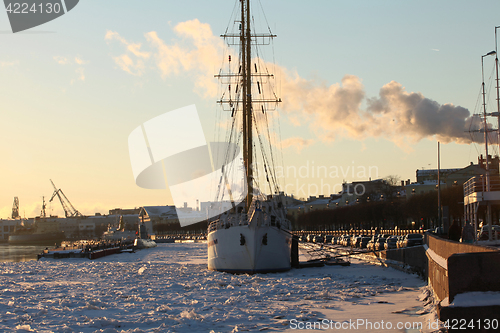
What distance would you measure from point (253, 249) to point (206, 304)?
14.9 meters

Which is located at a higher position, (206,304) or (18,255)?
(206,304)

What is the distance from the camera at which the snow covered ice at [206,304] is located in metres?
16.2

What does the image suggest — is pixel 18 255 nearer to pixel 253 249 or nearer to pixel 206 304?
pixel 253 249

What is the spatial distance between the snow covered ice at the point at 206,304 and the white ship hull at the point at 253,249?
4.73 metres

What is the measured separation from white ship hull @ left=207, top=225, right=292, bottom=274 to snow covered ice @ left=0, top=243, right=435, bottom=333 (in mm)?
4726

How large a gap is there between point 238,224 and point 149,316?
21017 millimetres

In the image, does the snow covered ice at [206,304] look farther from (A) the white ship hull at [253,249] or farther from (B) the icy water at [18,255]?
(B) the icy water at [18,255]

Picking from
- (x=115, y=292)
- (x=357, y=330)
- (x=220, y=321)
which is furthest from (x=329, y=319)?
(x=115, y=292)

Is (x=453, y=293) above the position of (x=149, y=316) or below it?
above

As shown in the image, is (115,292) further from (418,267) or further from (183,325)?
(418,267)

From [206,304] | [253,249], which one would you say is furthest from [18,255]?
[206,304]

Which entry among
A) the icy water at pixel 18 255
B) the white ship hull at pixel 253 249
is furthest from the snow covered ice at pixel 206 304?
the icy water at pixel 18 255

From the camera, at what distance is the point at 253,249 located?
35.4 metres

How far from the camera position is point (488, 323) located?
1044cm
